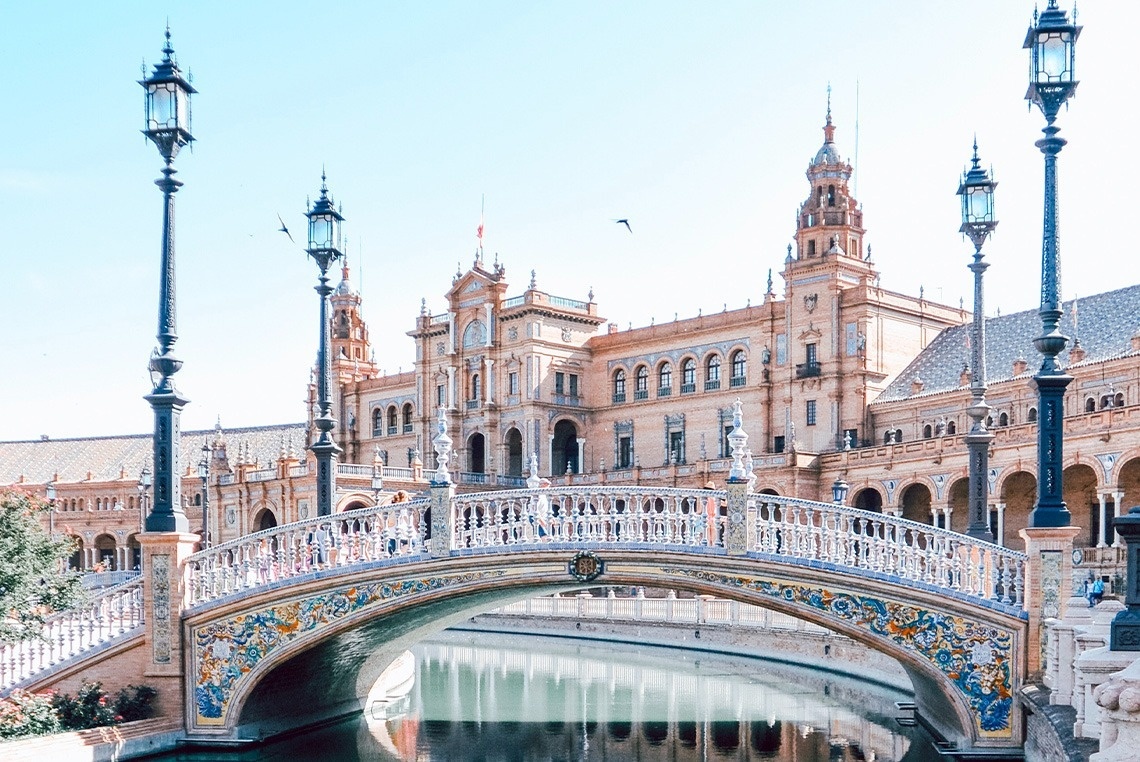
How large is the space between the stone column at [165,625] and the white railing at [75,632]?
46cm

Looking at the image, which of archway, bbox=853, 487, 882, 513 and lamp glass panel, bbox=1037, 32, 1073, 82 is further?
archway, bbox=853, 487, 882, 513

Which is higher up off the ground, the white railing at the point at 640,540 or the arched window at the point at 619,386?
the arched window at the point at 619,386

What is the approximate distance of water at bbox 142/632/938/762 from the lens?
19.4m

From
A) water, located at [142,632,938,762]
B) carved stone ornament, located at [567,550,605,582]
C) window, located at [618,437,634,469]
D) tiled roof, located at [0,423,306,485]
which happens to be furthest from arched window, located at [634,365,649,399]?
carved stone ornament, located at [567,550,605,582]

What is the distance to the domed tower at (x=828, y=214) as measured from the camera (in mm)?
57188

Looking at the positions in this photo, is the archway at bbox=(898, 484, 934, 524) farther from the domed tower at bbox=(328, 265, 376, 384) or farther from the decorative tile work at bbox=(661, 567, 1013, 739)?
the domed tower at bbox=(328, 265, 376, 384)

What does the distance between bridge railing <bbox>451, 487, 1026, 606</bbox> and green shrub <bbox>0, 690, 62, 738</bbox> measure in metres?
5.22

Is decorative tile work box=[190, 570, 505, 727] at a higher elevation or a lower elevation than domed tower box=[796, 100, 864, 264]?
lower

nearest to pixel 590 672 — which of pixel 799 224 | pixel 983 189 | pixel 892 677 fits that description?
pixel 892 677

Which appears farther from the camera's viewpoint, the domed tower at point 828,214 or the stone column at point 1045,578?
the domed tower at point 828,214

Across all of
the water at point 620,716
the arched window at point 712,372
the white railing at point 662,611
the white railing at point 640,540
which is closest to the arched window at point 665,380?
the arched window at point 712,372

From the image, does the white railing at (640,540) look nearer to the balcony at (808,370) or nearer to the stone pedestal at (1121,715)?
the stone pedestal at (1121,715)

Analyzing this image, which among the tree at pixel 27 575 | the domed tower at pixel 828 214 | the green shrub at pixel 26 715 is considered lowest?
the green shrub at pixel 26 715

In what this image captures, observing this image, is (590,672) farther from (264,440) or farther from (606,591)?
(264,440)
